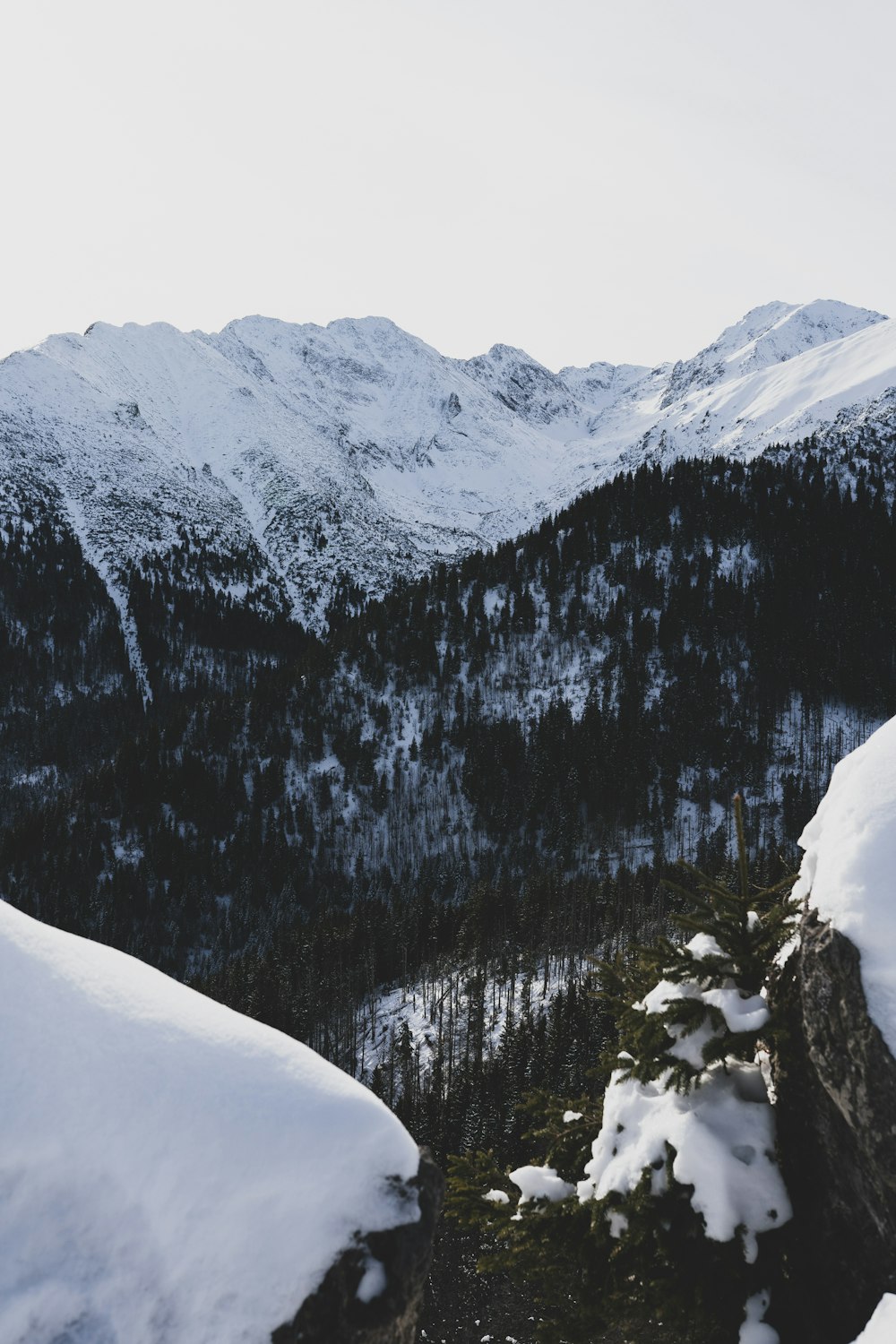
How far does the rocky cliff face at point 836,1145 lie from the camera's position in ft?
28.8

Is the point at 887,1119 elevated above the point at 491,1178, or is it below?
above

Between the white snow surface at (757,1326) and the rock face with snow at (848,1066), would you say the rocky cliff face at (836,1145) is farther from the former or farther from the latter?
the white snow surface at (757,1326)

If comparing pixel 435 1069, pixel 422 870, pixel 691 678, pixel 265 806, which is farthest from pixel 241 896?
pixel 691 678

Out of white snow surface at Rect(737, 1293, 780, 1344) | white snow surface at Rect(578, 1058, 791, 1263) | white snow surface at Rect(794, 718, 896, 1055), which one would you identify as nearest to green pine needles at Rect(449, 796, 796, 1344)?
white snow surface at Rect(578, 1058, 791, 1263)

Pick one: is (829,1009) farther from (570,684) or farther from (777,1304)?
(570,684)

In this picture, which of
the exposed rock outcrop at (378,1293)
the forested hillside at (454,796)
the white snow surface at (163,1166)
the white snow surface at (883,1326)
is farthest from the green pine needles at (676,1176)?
the forested hillside at (454,796)

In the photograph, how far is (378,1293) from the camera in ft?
22.7

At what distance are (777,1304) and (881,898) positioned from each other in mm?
5699

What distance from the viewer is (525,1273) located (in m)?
11.7

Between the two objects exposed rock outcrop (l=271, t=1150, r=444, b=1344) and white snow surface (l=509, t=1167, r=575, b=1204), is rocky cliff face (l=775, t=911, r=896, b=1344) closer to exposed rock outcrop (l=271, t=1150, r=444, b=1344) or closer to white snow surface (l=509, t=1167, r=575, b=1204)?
white snow surface (l=509, t=1167, r=575, b=1204)

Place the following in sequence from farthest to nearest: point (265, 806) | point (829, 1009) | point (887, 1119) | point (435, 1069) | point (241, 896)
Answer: point (265, 806)
point (241, 896)
point (435, 1069)
point (829, 1009)
point (887, 1119)

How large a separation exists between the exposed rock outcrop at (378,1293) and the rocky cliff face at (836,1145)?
5.17 m

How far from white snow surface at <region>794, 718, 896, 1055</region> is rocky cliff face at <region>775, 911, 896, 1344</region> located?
195mm

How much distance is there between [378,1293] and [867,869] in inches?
278
